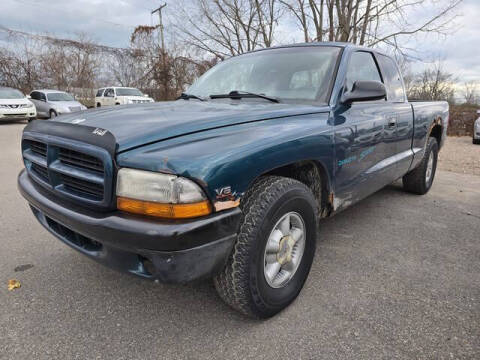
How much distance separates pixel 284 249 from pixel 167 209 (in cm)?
88

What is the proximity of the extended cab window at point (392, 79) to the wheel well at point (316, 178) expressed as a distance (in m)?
1.60

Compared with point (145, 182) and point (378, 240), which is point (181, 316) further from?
point (378, 240)

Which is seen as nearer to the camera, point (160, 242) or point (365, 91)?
point (160, 242)

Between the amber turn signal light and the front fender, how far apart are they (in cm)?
7

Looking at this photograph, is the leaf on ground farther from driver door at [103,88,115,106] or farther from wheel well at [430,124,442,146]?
driver door at [103,88,115,106]

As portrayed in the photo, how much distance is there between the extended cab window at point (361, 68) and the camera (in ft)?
9.19

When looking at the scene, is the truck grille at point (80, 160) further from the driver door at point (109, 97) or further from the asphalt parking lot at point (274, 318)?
the driver door at point (109, 97)

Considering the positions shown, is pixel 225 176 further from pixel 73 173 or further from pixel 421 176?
pixel 421 176

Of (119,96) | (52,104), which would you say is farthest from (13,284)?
(119,96)

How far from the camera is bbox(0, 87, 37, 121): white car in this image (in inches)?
536

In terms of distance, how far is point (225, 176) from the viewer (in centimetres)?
157

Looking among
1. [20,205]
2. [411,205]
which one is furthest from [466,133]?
[20,205]

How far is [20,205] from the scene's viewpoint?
159 inches

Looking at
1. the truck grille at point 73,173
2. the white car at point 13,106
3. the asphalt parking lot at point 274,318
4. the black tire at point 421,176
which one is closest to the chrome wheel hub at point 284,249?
the asphalt parking lot at point 274,318
